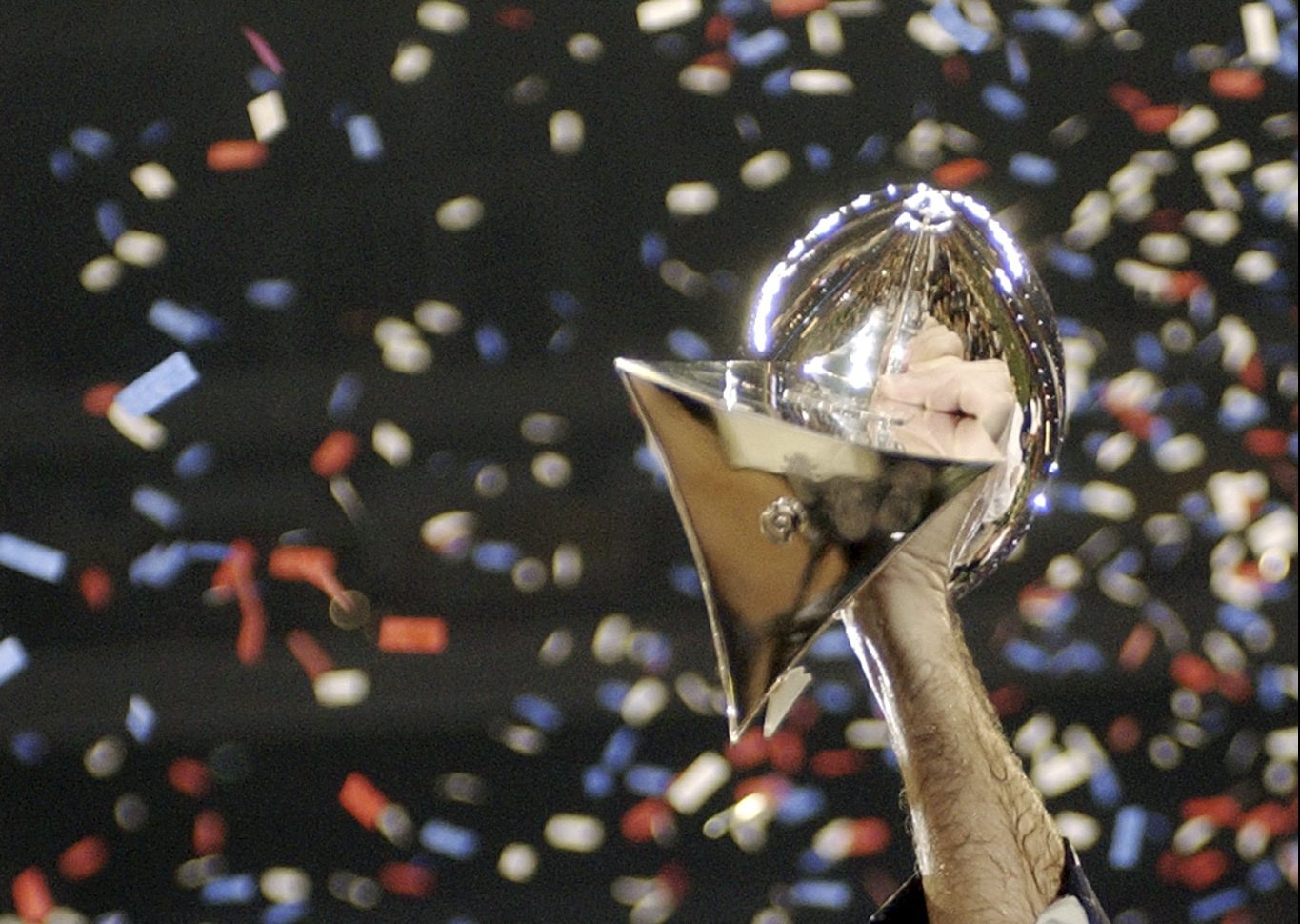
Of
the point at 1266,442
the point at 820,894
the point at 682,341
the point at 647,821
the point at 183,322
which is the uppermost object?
the point at 183,322

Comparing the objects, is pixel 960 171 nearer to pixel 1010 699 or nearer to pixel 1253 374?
pixel 1253 374

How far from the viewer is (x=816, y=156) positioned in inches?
48.8

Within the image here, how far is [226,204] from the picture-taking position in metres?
1.19

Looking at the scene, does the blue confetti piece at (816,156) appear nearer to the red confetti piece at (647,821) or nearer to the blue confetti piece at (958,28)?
the blue confetti piece at (958,28)

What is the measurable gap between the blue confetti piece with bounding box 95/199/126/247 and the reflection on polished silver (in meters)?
0.82

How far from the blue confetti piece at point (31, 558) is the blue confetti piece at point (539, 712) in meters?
0.37

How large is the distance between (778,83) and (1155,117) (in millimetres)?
321

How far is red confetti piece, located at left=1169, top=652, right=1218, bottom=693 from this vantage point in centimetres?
Answer: 134

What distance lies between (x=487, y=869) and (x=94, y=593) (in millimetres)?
388

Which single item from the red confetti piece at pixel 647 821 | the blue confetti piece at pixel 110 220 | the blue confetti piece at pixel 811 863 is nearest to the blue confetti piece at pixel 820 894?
the blue confetti piece at pixel 811 863

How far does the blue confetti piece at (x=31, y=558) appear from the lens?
1198 mm

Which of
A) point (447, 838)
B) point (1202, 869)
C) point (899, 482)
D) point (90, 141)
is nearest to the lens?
point (899, 482)

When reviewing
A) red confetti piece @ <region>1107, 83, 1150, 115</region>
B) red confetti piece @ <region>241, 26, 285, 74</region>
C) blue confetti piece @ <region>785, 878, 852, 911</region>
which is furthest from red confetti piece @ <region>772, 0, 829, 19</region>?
blue confetti piece @ <region>785, 878, 852, 911</region>

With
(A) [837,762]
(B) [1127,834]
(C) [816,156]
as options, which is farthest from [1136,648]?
(C) [816,156]
